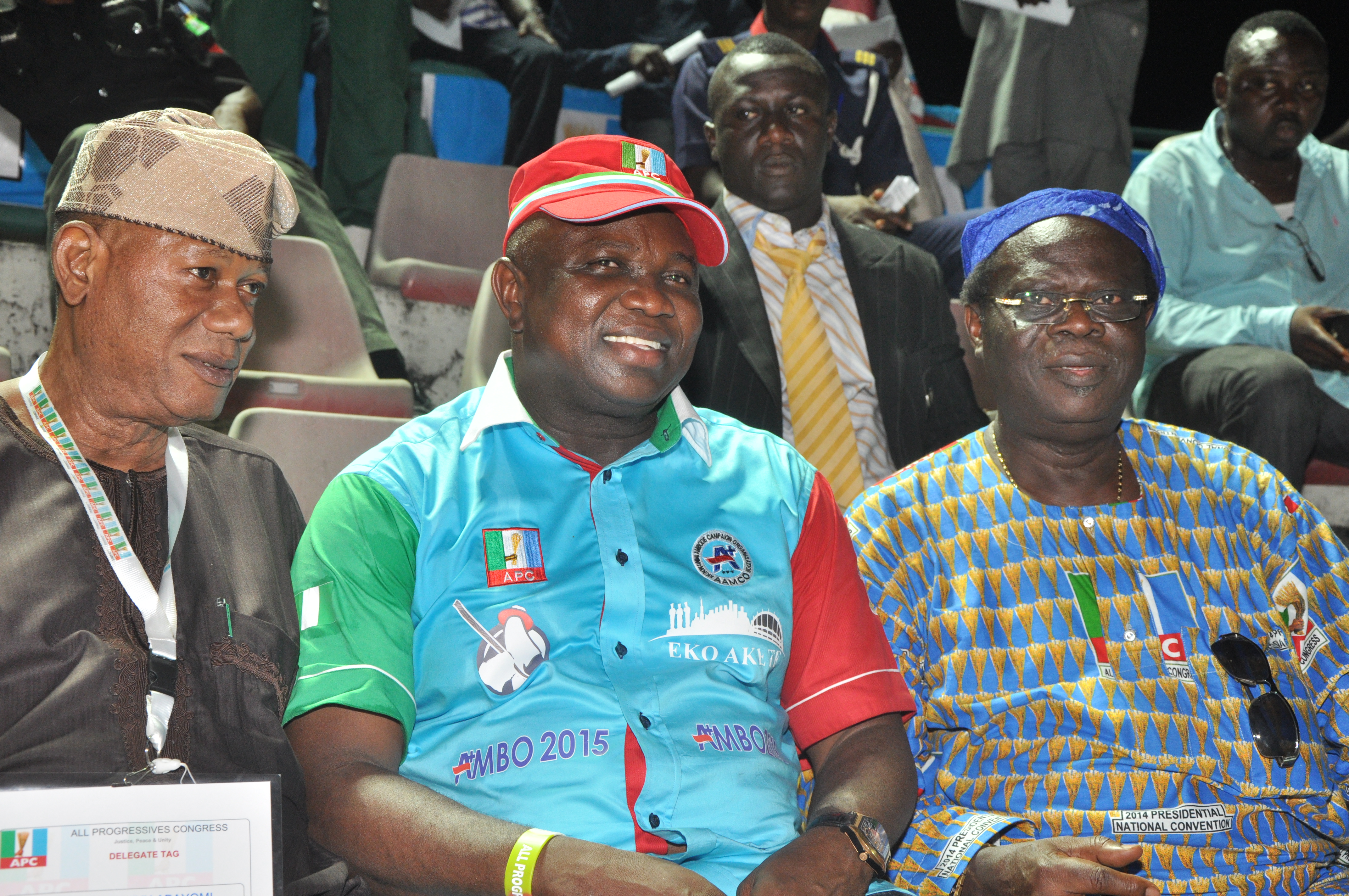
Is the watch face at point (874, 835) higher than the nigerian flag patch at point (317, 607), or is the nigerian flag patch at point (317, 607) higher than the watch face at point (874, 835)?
the nigerian flag patch at point (317, 607)

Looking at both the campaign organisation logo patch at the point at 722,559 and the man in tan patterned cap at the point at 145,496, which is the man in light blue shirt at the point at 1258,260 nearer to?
the campaign organisation logo patch at the point at 722,559

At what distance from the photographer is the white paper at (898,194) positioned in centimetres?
440

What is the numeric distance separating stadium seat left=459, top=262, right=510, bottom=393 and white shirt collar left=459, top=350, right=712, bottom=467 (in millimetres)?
1490

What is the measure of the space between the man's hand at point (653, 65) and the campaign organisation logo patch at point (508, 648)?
390cm

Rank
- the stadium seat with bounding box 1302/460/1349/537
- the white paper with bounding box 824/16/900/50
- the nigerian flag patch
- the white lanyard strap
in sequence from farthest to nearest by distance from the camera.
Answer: the white paper with bounding box 824/16/900/50 < the stadium seat with bounding box 1302/460/1349/537 < the nigerian flag patch < the white lanyard strap

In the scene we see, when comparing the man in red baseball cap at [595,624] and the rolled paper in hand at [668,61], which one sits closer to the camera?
the man in red baseball cap at [595,624]

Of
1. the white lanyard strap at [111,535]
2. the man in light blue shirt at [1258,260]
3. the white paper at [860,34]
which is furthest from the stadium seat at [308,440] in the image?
the white paper at [860,34]

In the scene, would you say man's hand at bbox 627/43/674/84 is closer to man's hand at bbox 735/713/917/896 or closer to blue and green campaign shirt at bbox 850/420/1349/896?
blue and green campaign shirt at bbox 850/420/1349/896

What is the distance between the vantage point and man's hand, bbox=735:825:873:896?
1566 mm

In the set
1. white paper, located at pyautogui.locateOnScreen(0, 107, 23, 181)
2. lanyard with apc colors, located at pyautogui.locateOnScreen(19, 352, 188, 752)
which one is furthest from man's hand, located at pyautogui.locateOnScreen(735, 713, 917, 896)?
white paper, located at pyautogui.locateOnScreen(0, 107, 23, 181)

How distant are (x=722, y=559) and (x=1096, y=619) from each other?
67cm

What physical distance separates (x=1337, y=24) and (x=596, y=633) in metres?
7.84

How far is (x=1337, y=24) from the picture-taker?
7680 millimetres

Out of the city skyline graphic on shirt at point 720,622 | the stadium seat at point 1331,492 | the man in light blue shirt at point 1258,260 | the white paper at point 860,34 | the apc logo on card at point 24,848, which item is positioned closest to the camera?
the apc logo on card at point 24,848
